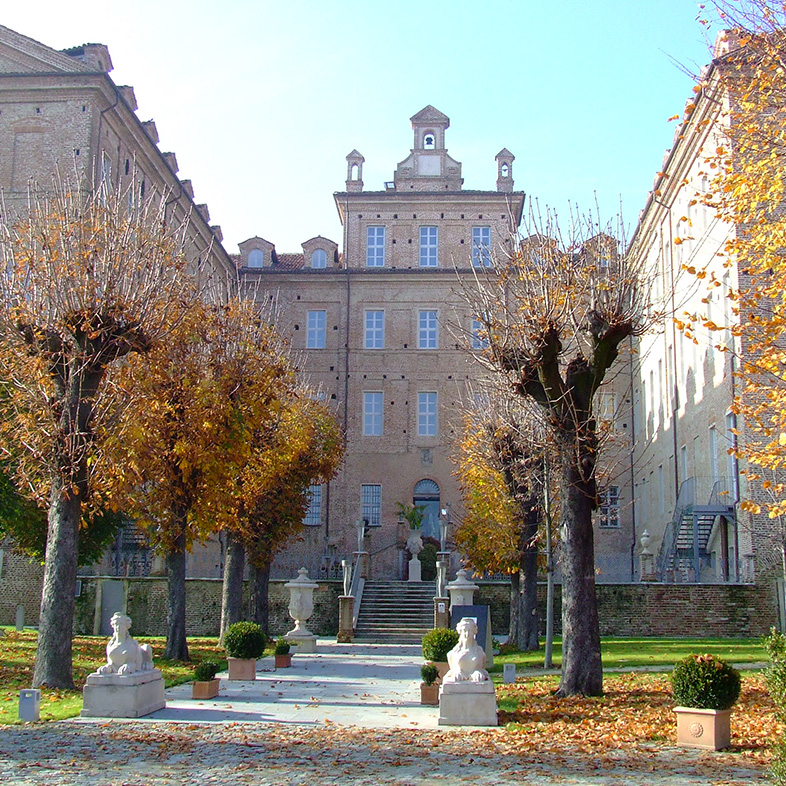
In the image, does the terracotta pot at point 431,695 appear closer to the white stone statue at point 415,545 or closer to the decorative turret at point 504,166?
the white stone statue at point 415,545

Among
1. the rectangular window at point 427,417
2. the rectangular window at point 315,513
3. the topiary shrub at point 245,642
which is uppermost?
the rectangular window at point 427,417

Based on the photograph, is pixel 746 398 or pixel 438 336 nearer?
pixel 746 398

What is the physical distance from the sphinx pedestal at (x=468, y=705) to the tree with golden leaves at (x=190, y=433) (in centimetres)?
723

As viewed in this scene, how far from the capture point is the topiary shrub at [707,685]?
32.8 feet

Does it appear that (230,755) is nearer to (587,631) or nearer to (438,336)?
(587,631)

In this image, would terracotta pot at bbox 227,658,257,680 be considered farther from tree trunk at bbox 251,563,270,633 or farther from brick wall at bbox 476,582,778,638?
brick wall at bbox 476,582,778,638

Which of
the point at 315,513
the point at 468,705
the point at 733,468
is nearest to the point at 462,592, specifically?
the point at 733,468

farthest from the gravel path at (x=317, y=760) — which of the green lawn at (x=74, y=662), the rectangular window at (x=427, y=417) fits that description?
the rectangular window at (x=427, y=417)

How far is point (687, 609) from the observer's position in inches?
996

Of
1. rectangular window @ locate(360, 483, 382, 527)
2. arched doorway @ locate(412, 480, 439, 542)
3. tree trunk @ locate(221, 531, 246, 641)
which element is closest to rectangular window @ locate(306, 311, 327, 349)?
rectangular window @ locate(360, 483, 382, 527)

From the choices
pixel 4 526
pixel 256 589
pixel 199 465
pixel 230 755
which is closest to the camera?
pixel 230 755

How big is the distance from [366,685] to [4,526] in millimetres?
10257

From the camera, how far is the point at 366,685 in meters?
16.6

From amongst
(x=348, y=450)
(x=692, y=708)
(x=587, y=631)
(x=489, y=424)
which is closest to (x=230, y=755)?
(x=692, y=708)
